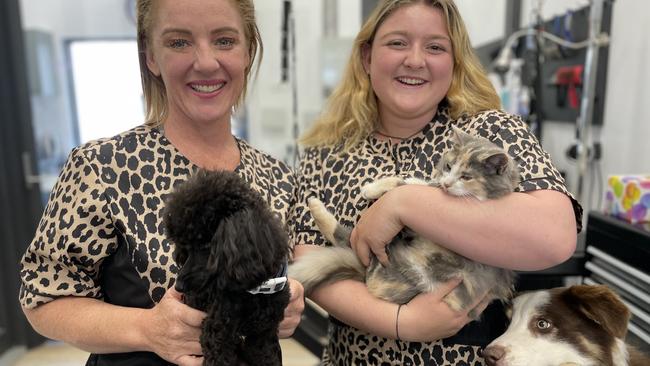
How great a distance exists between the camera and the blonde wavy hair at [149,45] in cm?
104

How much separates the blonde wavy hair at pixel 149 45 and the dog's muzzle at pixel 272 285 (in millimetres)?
560

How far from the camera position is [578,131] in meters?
2.31

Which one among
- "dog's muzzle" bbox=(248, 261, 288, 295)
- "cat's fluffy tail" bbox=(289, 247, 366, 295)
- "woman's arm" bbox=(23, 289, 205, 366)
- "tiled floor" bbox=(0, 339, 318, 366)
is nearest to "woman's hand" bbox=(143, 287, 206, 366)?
"woman's arm" bbox=(23, 289, 205, 366)

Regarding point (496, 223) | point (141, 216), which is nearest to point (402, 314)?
point (496, 223)

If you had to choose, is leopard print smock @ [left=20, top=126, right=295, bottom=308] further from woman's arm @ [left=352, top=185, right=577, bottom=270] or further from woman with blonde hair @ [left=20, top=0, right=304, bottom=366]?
woman's arm @ [left=352, top=185, right=577, bottom=270]

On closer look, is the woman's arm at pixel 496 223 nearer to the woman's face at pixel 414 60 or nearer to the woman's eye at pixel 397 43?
the woman's face at pixel 414 60

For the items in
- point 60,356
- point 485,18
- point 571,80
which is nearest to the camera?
point 571,80

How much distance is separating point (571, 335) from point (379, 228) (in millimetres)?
507

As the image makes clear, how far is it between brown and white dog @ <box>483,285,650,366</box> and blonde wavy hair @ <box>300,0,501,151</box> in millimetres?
544

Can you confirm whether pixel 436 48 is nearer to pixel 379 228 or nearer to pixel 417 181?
pixel 417 181

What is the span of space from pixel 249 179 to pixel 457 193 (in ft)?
1.65

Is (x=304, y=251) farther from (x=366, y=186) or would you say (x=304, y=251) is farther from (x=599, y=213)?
(x=599, y=213)

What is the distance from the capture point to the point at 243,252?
2.27ft

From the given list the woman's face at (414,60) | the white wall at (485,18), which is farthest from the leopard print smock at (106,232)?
the white wall at (485,18)
